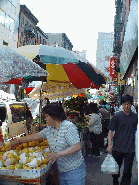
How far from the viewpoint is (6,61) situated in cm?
355

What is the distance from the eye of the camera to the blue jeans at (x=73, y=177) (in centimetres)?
336

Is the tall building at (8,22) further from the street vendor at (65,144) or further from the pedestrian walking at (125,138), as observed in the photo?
the street vendor at (65,144)

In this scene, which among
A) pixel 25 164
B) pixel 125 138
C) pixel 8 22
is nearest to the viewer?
pixel 25 164

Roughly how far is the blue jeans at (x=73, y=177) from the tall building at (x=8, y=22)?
79.6ft

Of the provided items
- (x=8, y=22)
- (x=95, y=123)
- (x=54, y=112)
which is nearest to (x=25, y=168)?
(x=54, y=112)

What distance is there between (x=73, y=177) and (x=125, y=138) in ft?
4.69

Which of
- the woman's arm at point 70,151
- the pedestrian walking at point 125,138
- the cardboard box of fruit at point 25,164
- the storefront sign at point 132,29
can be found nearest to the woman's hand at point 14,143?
the cardboard box of fruit at point 25,164

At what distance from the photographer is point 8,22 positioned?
28406 mm

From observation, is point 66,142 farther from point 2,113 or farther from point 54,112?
point 2,113

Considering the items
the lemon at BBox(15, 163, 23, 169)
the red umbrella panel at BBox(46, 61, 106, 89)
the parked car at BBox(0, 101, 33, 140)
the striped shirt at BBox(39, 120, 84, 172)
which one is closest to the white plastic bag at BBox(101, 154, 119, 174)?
the striped shirt at BBox(39, 120, 84, 172)

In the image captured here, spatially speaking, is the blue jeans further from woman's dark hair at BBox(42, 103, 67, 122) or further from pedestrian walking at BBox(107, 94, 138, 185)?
pedestrian walking at BBox(107, 94, 138, 185)

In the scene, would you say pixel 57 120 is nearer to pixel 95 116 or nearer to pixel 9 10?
pixel 95 116

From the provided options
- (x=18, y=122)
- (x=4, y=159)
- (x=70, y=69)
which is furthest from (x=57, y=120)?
(x=18, y=122)

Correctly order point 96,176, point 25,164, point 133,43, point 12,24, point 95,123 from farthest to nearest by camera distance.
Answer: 1. point 12,24
2. point 133,43
3. point 95,123
4. point 96,176
5. point 25,164
